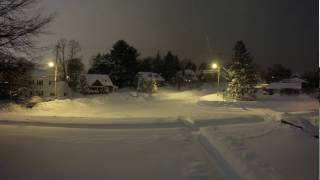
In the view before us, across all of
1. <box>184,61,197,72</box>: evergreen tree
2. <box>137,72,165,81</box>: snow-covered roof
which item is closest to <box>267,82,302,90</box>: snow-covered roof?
<box>137,72,165,81</box>: snow-covered roof

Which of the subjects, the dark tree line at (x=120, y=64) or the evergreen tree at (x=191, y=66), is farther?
the evergreen tree at (x=191, y=66)

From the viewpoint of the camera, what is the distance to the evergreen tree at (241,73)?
175ft

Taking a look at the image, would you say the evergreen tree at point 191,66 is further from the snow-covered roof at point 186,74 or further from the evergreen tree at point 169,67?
the evergreen tree at point 169,67

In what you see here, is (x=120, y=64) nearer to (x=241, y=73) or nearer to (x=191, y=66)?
(x=241, y=73)

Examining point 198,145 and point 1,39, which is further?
point 198,145

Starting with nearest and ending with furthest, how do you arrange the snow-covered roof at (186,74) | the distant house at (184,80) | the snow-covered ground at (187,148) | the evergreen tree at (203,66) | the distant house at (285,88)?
the snow-covered ground at (187,148)
the distant house at (285,88)
the distant house at (184,80)
the snow-covered roof at (186,74)
the evergreen tree at (203,66)

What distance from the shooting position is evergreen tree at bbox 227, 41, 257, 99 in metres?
53.3

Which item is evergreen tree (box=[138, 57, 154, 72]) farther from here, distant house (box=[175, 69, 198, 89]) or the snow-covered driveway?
the snow-covered driveway

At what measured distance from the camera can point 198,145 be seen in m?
12.0

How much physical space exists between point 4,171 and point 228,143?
242 inches

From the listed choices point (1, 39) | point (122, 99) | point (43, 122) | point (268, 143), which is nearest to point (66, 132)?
point (43, 122)

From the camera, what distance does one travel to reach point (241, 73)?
53.4 m

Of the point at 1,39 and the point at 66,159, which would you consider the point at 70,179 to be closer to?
the point at 66,159

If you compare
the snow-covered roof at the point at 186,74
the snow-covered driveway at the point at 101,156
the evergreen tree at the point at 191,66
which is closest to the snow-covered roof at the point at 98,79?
the snow-covered roof at the point at 186,74
